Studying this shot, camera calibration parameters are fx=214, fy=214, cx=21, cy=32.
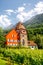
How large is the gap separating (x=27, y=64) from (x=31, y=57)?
1389 millimetres

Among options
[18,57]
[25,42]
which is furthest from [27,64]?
[25,42]

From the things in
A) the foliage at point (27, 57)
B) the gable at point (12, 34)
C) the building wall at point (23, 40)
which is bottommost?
the foliage at point (27, 57)

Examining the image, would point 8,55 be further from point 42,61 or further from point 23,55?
point 42,61

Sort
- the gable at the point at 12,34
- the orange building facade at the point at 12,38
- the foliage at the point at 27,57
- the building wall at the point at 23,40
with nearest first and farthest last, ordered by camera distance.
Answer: the foliage at the point at 27,57 → the orange building facade at the point at 12,38 → the gable at the point at 12,34 → the building wall at the point at 23,40

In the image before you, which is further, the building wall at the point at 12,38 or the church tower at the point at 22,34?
the church tower at the point at 22,34

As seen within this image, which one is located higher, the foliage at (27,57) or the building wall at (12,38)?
the building wall at (12,38)

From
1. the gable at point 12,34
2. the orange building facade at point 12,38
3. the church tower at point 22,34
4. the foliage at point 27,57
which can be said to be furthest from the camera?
the gable at point 12,34

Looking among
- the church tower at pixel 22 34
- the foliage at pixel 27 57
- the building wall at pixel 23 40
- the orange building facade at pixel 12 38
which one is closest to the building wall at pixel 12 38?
the orange building facade at pixel 12 38

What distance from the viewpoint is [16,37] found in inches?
3285

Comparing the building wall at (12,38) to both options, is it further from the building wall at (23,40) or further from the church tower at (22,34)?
the building wall at (23,40)

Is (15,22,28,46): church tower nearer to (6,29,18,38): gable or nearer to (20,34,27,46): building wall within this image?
(20,34,27,46): building wall

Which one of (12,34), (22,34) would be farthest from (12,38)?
(22,34)

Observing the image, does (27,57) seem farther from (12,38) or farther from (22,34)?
(12,38)

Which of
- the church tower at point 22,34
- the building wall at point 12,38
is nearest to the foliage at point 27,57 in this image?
the building wall at point 12,38
